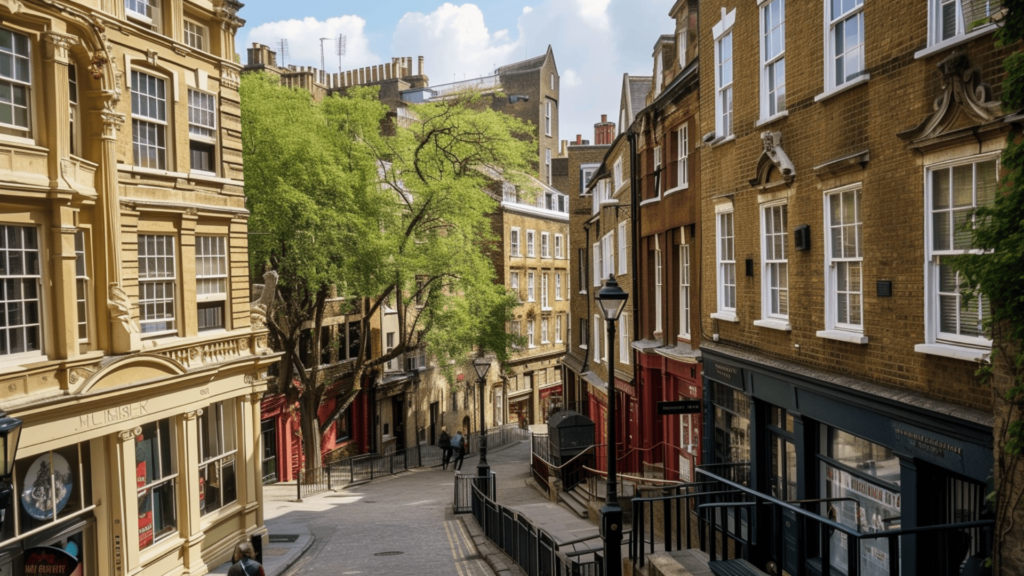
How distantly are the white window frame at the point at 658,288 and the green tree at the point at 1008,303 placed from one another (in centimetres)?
1533

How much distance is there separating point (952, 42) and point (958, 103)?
604 millimetres

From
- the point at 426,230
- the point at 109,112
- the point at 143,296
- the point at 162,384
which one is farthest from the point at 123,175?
the point at 426,230

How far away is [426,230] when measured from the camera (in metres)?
29.2

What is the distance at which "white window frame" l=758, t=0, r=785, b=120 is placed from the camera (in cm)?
1295

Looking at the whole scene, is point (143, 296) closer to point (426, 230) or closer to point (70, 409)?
point (70, 409)

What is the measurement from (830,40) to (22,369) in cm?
1184

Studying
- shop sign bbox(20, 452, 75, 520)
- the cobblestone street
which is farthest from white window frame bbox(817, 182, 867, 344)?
shop sign bbox(20, 452, 75, 520)

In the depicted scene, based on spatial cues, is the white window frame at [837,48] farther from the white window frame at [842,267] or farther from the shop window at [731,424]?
the shop window at [731,424]

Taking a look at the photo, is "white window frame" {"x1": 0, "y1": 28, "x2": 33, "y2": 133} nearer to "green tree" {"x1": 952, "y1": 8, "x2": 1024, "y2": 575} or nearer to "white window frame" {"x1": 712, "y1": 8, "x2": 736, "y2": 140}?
"white window frame" {"x1": 712, "y1": 8, "x2": 736, "y2": 140}

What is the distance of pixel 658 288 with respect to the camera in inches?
880

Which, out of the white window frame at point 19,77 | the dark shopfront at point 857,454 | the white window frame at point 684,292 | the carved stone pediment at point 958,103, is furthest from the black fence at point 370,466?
the carved stone pediment at point 958,103

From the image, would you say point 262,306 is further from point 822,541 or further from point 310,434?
point 822,541

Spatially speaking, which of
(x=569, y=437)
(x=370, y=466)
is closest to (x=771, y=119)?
(x=569, y=437)

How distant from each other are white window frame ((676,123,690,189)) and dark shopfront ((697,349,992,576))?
516 centimetres
